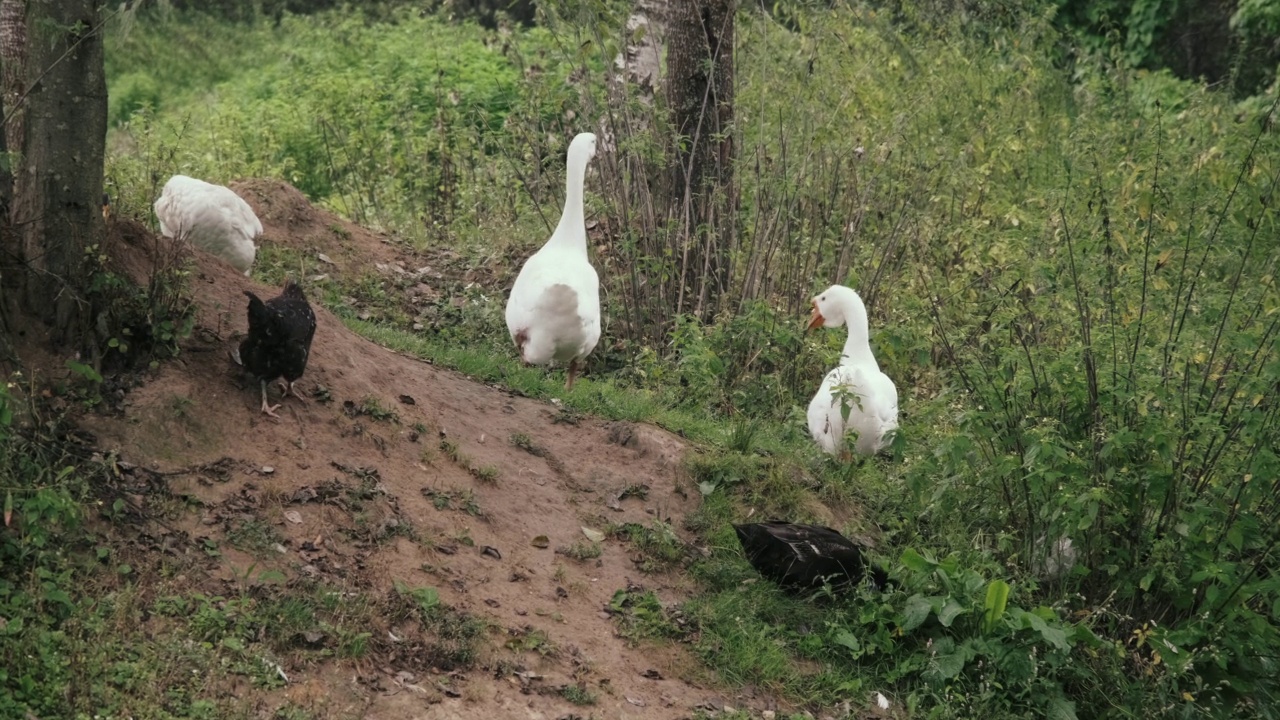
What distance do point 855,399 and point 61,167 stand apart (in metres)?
4.34

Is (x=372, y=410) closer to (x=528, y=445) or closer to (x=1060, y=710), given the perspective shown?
(x=528, y=445)

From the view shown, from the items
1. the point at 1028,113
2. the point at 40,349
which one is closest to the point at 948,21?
the point at 1028,113

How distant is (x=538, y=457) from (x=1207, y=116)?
6886 mm

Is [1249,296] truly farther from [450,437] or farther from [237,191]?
[237,191]

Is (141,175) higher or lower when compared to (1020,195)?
lower

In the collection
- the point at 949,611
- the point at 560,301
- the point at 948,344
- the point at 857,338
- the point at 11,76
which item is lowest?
the point at 949,611

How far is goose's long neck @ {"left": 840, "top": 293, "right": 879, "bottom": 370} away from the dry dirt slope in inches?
58.4

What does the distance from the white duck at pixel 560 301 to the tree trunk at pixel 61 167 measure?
2618mm

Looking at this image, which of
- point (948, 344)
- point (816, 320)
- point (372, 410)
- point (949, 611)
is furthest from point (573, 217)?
point (949, 611)

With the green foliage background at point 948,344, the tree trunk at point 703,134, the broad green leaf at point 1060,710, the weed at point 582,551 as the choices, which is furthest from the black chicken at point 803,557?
the tree trunk at point 703,134

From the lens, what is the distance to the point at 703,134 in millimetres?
10281

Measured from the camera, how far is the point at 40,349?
20.1 feet

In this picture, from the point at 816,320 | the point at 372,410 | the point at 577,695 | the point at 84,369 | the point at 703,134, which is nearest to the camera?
the point at 84,369

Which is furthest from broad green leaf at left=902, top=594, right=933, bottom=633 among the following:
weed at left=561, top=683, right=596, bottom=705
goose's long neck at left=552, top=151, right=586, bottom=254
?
goose's long neck at left=552, top=151, right=586, bottom=254
